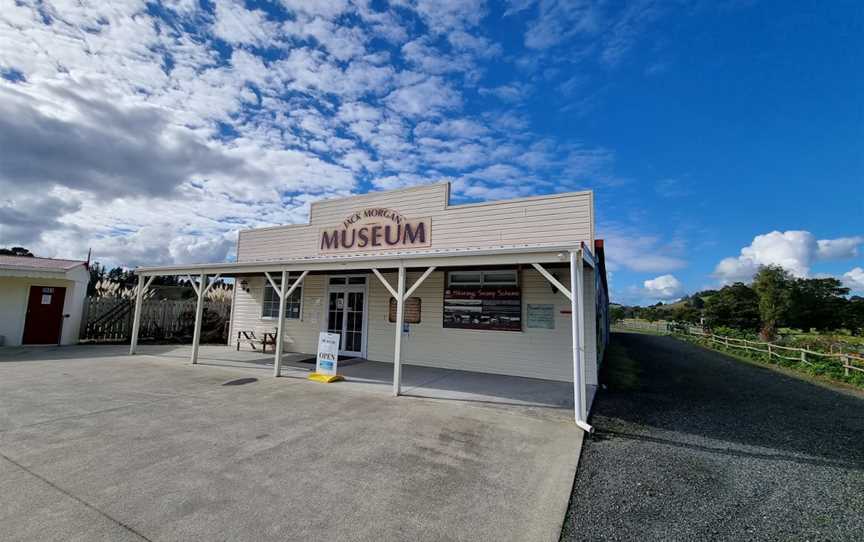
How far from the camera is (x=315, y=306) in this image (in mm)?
11219

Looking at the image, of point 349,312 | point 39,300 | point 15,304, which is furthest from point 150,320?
point 349,312

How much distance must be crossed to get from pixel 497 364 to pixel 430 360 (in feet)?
5.79

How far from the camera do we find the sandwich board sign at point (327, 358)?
24.3 feet

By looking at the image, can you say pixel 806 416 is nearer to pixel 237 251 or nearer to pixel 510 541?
pixel 510 541

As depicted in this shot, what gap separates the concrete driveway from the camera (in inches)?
103

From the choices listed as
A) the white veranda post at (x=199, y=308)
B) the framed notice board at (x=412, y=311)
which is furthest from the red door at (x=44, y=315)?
the framed notice board at (x=412, y=311)

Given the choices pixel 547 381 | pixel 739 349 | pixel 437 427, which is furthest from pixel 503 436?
pixel 739 349

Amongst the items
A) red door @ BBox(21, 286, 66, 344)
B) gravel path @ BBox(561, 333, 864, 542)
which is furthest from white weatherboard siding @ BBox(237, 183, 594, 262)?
red door @ BBox(21, 286, 66, 344)

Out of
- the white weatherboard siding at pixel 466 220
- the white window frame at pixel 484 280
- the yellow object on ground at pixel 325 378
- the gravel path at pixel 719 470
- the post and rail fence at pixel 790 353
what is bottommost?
the gravel path at pixel 719 470

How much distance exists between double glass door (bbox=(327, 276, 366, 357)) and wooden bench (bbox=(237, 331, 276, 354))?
2.16 metres

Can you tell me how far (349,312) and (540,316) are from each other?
5.53 metres

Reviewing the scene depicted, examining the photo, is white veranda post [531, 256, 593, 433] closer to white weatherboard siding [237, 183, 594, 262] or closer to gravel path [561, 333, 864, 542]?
gravel path [561, 333, 864, 542]

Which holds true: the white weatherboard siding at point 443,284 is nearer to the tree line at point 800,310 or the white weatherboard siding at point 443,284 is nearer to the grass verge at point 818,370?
the grass verge at point 818,370

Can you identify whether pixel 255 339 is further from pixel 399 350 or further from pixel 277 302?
pixel 399 350
